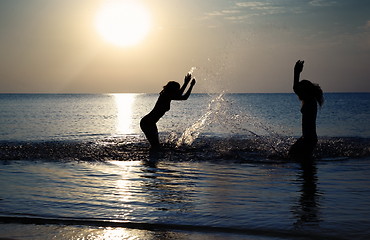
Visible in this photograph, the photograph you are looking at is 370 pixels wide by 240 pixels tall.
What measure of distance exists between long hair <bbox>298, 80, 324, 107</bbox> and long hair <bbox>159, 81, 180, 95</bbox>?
381 cm

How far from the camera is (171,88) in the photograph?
1249cm

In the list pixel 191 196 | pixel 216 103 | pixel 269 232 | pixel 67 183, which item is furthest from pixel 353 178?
pixel 216 103

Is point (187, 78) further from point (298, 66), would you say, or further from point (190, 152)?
point (298, 66)

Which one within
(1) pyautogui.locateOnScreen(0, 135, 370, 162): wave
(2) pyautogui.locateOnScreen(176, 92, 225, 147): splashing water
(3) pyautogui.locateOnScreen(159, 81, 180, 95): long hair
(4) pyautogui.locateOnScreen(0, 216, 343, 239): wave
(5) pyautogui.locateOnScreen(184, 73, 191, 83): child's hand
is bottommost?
(4) pyautogui.locateOnScreen(0, 216, 343, 239): wave

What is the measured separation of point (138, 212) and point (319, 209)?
2543 mm

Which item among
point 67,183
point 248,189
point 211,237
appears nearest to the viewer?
point 211,237

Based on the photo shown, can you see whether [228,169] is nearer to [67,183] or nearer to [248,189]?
[248,189]

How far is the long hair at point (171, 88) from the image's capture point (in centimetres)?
1247

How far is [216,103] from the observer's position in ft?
52.8

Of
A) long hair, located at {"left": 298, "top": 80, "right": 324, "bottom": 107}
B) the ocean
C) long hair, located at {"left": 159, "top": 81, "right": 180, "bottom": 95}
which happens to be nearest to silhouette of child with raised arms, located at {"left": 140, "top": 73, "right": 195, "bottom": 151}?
long hair, located at {"left": 159, "top": 81, "right": 180, "bottom": 95}

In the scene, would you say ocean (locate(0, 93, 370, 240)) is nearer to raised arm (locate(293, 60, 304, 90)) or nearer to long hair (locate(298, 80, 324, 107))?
long hair (locate(298, 80, 324, 107))

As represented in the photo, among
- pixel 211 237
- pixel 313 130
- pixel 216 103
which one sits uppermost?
pixel 216 103

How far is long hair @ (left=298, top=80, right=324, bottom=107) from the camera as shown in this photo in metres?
10.2

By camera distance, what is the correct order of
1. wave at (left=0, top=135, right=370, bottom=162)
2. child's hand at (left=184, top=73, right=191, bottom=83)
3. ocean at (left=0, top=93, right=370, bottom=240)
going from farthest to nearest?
child's hand at (left=184, top=73, right=191, bottom=83)
wave at (left=0, top=135, right=370, bottom=162)
ocean at (left=0, top=93, right=370, bottom=240)
